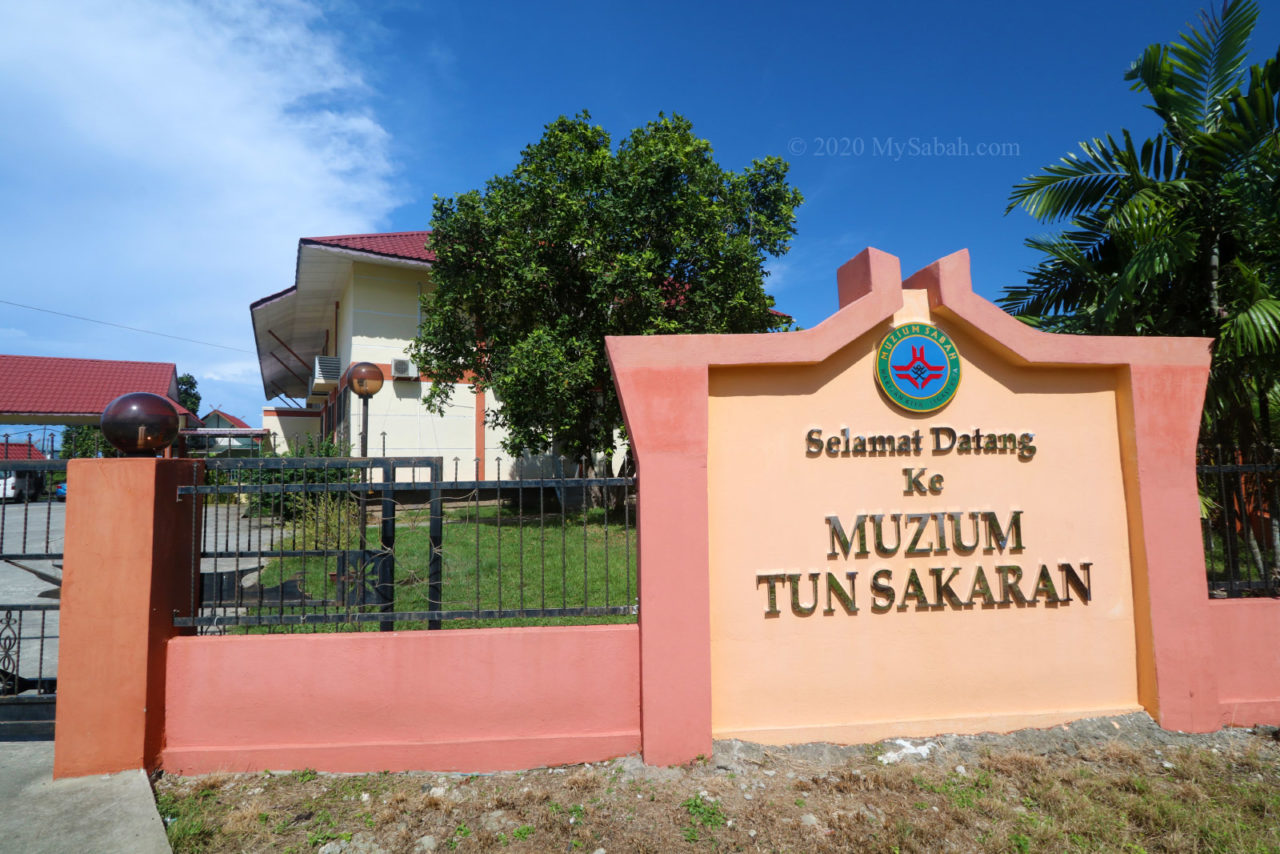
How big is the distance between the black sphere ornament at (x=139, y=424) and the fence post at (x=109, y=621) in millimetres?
147

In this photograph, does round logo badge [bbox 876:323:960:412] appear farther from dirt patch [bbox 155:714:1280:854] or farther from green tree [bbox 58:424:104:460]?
green tree [bbox 58:424:104:460]

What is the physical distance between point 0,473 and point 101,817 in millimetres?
2466

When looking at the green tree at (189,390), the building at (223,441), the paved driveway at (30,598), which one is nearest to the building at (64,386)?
the building at (223,441)

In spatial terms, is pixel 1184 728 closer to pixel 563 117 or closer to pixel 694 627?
pixel 694 627

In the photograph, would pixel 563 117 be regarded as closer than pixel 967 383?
No

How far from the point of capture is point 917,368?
4438 millimetres

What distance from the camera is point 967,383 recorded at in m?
4.51

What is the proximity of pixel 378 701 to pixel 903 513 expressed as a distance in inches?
131

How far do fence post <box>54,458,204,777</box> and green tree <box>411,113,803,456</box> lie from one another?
26.0 feet

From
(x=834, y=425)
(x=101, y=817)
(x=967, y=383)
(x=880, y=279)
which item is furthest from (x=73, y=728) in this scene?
(x=967, y=383)

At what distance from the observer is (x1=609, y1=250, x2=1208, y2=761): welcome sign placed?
412cm

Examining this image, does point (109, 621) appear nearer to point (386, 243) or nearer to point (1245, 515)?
point (1245, 515)

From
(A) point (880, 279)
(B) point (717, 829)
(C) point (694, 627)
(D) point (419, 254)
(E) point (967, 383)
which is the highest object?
(D) point (419, 254)

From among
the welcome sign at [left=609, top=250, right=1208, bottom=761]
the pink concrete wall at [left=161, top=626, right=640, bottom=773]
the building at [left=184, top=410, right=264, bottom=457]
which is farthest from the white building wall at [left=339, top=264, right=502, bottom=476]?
the welcome sign at [left=609, top=250, right=1208, bottom=761]
